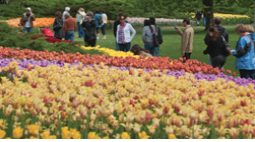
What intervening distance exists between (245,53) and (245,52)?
8cm

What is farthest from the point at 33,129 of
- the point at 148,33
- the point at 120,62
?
the point at 148,33

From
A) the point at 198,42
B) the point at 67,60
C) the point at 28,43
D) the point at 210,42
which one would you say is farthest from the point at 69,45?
the point at 198,42

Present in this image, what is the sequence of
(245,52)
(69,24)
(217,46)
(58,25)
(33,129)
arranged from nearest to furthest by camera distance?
(33,129), (245,52), (217,46), (69,24), (58,25)

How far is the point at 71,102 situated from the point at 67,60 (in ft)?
16.8

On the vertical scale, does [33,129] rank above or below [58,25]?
above

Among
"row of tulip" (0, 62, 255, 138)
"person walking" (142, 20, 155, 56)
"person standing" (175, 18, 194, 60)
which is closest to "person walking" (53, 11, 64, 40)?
"person walking" (142, 20, 155, 56)

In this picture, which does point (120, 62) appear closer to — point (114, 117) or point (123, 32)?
point (123, 32)

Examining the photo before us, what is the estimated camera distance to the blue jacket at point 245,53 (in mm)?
9688

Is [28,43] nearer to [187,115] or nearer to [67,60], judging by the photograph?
[67,60]

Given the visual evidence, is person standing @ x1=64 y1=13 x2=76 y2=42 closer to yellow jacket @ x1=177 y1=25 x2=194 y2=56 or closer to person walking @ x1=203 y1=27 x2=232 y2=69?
yellow jacket @ x1=177 y1=25 x2=194 y2=56

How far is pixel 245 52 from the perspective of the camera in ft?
31.9

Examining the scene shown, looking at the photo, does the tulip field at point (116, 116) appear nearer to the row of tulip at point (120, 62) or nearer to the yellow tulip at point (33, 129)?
the yellow tulip at point (33, 129)

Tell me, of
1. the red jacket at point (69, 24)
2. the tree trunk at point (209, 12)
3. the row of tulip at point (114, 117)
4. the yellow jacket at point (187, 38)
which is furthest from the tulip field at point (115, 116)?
the tree trunk at point (209, 12)

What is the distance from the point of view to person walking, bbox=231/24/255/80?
9695mm
